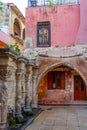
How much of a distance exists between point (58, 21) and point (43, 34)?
4.56 ft

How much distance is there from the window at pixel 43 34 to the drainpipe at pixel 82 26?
2.20 metres

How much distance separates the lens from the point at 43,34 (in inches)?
749

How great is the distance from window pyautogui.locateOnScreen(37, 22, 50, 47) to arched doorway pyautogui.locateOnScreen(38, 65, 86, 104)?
213 centimetres

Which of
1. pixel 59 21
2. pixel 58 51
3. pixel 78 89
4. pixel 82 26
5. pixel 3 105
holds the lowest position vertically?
pixel 3 105

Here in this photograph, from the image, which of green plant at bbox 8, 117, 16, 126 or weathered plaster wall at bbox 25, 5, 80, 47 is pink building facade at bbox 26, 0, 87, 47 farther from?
green plant at bbox 8, 117, 16, 126

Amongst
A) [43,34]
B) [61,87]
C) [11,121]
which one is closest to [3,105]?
[11,121]

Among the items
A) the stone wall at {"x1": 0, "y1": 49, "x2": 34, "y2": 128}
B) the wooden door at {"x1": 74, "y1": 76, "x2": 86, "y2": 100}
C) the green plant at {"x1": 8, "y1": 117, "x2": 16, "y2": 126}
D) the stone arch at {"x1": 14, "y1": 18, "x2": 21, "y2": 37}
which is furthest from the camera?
A: the stone arch at {"x1": 14, "y1": 18, "x2": 21, "y2": 37}

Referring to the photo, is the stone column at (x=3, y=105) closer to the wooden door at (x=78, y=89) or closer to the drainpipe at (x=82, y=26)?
the drainpipe at (x=82, y=26)

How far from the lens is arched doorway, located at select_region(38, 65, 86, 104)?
19625mm

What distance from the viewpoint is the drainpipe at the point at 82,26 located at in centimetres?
1772

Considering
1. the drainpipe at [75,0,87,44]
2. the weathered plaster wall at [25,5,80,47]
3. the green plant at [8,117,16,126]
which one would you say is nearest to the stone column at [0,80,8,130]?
the green plant at [8,117,16,126]

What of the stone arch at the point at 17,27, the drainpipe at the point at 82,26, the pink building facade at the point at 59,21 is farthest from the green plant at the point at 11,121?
the stone arch at the point at 17,27

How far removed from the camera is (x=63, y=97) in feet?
64.2

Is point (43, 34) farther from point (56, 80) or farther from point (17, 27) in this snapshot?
point (17, 27)
